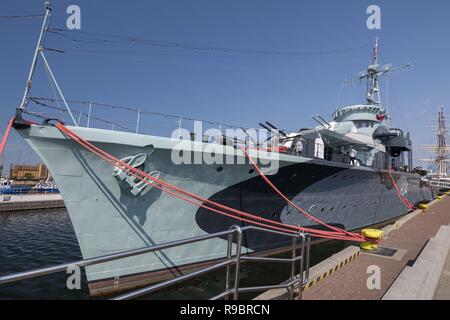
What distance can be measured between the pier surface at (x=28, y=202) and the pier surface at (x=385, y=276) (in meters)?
23.1

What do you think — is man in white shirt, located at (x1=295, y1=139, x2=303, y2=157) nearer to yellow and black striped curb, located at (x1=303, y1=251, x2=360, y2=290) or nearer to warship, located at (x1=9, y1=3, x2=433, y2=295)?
warship, located at (x1=9, y1=3, x2=433, y2=295)

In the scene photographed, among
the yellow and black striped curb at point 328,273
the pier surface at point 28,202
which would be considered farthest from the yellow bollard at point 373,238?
the pier surface at point 28,202

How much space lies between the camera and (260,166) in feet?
21.8

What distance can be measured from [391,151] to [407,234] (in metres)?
7.65

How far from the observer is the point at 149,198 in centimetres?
556

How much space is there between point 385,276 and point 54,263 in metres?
9.77

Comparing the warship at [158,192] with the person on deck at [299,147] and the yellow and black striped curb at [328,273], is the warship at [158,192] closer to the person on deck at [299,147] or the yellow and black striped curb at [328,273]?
the person on deck at [299,147]

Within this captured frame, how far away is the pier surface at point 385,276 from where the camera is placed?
358 centimetres

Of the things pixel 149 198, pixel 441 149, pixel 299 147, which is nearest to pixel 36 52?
pixel 149 198

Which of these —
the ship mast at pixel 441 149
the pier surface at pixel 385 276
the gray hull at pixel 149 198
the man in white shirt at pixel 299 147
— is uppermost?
the ship mast at pixel 441 149

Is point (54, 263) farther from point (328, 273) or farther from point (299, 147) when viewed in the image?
point (299, 147)

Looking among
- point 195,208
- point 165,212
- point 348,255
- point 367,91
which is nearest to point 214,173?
point 195,208

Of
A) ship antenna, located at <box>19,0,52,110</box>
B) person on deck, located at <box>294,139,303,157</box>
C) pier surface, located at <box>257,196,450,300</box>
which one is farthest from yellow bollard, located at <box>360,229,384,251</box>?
ship antenna, located at <box>19,0,52,110</box>
